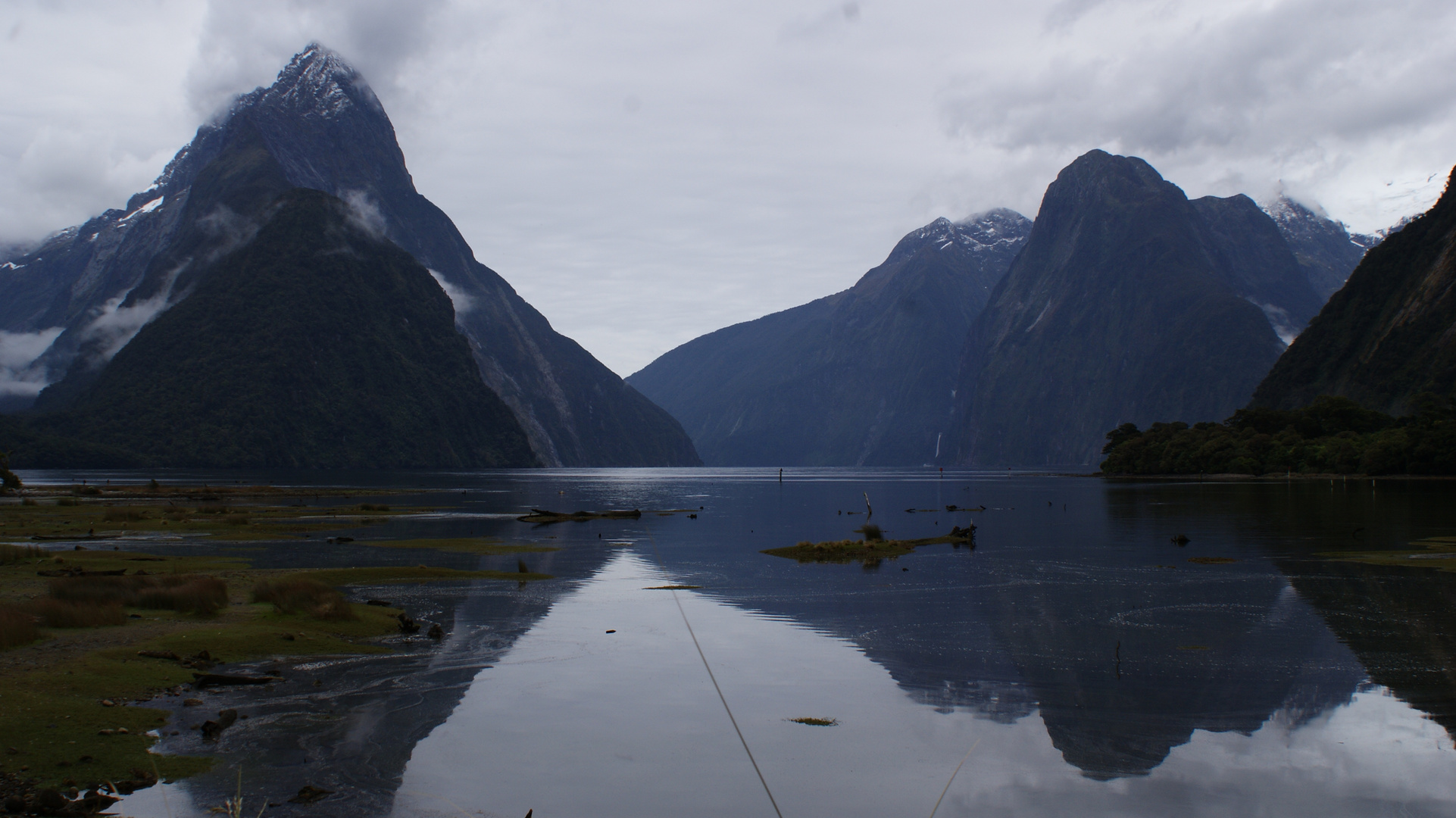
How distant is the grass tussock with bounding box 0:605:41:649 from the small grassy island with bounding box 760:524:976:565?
30338 mm

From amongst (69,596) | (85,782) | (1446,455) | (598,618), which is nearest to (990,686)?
(598,618)

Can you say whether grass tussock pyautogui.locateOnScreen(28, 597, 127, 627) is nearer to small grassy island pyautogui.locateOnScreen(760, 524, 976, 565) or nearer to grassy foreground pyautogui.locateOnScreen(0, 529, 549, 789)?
grassy foreground pyautogui.locateOnScreen(0, 529, 549, 789)

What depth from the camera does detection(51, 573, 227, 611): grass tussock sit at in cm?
2388

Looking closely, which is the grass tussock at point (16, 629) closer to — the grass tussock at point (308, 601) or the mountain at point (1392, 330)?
the grass tussock at point (308, 601)

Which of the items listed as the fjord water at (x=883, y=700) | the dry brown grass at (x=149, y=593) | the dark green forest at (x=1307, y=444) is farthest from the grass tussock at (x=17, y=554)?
the dark green forest at (x=1307, y=444)

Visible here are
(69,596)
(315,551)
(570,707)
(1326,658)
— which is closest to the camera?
(570,707)

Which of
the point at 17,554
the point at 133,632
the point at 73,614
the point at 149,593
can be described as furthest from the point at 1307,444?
the point at 73,614

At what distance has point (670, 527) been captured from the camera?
65438 mm

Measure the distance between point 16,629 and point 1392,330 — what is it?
607ft

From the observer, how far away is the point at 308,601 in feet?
82.4

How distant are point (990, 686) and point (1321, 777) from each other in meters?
6.15

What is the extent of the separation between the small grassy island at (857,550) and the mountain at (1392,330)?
351ft

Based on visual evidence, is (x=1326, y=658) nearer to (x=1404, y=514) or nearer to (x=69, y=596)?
(x=69, y=596)

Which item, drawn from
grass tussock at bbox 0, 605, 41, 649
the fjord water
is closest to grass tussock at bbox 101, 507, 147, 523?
the fjord water
